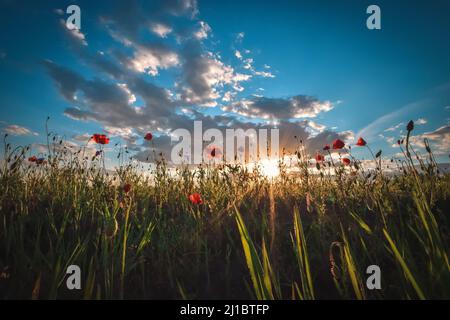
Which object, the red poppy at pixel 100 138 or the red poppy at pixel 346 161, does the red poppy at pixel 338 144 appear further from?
the red poppy at pixel 100 138

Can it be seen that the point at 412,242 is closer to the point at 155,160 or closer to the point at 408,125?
the point at 408,125

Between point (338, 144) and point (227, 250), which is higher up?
point (338, 144)

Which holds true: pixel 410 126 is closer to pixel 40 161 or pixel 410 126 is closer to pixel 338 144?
pixel 338 144

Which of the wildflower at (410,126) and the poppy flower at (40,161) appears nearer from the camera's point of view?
the wildflower at (410,126)

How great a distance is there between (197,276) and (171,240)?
0.55 metres

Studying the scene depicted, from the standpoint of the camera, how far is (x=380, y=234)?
7.75ft

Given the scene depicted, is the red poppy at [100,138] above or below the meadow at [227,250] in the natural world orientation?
above

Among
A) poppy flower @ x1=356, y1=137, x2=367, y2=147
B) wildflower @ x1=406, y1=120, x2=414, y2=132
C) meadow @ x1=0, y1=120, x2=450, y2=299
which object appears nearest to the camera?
meadow @ x1=0, y1=120, x2=450, y2=299

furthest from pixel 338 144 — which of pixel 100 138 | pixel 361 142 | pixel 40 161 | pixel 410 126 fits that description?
pixel 40 161

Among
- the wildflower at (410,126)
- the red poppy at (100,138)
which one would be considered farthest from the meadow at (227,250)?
the red poppy at (100,138)

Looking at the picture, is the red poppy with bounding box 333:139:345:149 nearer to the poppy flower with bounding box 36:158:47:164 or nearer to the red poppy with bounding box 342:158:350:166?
the red poppy with bounding box 342:158:350:166

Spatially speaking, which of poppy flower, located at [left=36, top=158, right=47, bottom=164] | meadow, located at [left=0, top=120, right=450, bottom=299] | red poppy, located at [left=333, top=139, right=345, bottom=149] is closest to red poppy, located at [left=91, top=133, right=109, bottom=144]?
meadow, located at [left=0, top=120, right=450, bottom=299]

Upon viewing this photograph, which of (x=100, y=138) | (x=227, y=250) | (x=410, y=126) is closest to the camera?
(x=410, y=126)
